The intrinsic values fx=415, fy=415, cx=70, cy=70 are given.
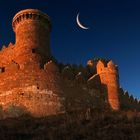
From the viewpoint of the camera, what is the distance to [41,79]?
106ft

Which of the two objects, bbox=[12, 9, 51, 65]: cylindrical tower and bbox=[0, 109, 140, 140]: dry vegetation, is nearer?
bbox=[0, 109, 140, 140]: dry vegetation

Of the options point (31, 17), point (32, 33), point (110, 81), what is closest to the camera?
point (32, 33)

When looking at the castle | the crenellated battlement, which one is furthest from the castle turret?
the crenellated battlement

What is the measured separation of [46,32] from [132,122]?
17787mm

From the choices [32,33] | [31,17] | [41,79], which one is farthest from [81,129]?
[31,17]

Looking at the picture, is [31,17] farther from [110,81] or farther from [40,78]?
[110,81]

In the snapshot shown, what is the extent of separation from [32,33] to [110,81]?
26.2ft

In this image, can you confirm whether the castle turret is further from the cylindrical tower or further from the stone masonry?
the cylindrical tower

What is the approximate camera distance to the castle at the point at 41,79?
31.7 m

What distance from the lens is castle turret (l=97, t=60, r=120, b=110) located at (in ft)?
116

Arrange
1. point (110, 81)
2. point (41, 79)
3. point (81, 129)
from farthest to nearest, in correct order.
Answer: point (110, 81) → point (41, 79) → point (81, 129)

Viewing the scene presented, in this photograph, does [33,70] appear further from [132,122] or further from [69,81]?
[132,122]

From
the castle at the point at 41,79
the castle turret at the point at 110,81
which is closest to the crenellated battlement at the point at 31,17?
the castle at the point at 41,79

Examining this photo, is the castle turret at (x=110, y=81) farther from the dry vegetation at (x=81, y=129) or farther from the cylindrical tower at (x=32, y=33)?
the dry vegetation at (x=81, y=129)
